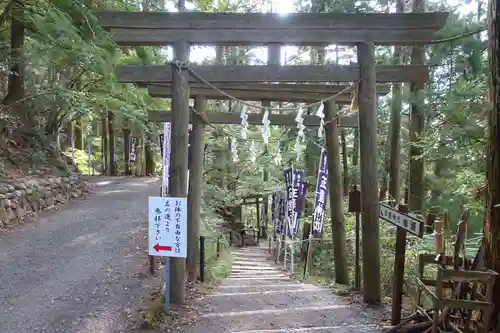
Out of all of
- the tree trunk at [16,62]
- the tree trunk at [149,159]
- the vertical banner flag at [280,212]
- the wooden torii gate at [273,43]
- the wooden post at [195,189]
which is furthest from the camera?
the tree trunk at [149,159]

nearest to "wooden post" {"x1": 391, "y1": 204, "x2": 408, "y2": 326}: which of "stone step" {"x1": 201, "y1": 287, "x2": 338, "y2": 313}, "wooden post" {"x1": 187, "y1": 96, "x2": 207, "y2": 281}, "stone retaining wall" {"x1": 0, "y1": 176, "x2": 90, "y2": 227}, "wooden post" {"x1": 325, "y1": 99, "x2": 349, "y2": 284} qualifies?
"stone step" {"x1": 201, "y1": 287, "x2": 338, "y2": 313}

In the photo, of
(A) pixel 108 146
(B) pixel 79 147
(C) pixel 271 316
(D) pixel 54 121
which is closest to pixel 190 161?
(C) pixel 271 316

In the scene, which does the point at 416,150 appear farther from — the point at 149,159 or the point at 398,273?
the point at 149,159

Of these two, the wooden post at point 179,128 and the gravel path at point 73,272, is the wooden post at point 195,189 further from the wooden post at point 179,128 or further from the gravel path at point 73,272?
the wooden post at point 179,128

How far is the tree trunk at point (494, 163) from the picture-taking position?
4.19 metres

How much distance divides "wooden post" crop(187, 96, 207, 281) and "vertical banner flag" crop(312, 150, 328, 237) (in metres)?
2.81

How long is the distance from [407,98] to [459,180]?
2861mm

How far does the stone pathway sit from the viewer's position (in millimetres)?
5430

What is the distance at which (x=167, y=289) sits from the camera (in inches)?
226

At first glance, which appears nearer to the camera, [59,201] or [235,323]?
[235,323]


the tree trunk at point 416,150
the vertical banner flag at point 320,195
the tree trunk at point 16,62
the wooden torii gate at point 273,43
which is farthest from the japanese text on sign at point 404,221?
the tree trunk at point 16,62

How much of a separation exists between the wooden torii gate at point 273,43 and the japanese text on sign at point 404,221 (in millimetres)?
728

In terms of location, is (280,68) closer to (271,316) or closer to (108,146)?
(271,316)

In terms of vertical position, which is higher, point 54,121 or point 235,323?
point 54,121
